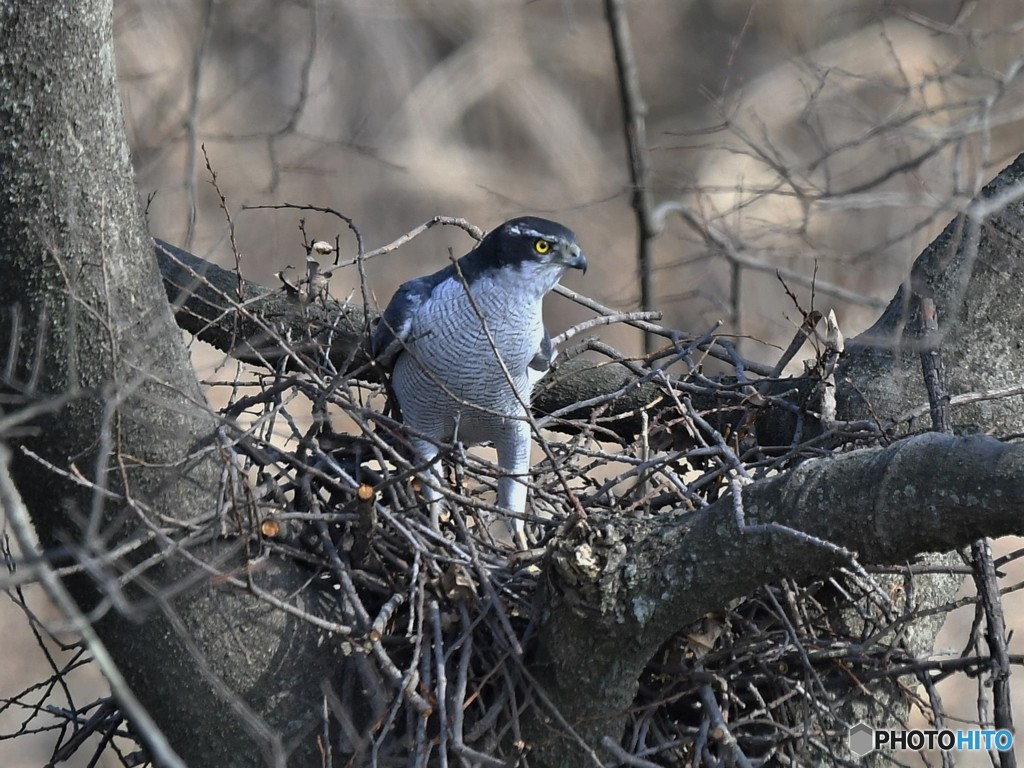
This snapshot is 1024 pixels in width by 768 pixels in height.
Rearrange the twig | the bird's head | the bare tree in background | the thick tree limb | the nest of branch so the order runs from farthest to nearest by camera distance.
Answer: the twig < the bird's head < the nest of branch < the bare tree in background < the thick tree limb

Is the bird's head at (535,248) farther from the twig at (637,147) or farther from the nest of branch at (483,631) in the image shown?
the twig at (637,147)

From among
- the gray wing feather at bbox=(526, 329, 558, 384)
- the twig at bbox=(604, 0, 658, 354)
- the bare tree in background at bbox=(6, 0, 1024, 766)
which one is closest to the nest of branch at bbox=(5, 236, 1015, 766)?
the bare tree in background at bbox=(6, 0, 1024, 766)

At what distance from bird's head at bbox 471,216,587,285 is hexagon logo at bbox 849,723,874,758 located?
1.45m

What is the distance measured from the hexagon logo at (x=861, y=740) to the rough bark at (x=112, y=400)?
1230 millimetres

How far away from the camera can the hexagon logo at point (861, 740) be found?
117 inches

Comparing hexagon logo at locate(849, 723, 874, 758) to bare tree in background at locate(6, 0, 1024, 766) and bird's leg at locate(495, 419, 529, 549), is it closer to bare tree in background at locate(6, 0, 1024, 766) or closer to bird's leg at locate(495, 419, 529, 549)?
bare tree in background at locate(6, 0, 1024, 766)

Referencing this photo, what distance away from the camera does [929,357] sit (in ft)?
9.40

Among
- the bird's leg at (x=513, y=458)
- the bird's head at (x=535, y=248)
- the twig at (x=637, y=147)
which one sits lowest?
Answer: the bird's leg at (x=513, y=458)

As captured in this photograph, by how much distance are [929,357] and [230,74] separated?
25.6 feet

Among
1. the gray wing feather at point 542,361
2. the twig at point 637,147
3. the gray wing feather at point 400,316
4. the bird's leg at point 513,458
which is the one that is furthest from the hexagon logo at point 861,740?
the twig at point 637,147

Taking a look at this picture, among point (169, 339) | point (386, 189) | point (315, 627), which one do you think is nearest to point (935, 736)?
point (315, 627)

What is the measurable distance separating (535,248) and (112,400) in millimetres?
1577

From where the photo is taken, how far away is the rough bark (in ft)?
7.85

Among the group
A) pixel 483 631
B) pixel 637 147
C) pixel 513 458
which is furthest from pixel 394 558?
pixel 637 147
